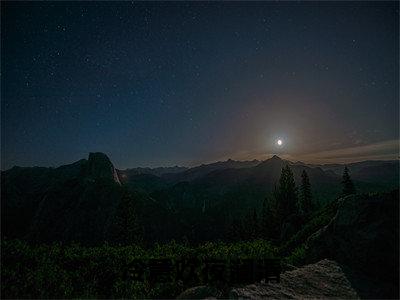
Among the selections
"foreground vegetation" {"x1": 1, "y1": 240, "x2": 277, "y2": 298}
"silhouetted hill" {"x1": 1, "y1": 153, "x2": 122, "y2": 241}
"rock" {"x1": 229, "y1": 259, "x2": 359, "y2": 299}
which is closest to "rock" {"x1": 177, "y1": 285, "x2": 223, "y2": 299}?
"rock" {"x1": 229, "y1": 259, "x2": 359, "y2": 299}

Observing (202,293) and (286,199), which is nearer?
(202,293)

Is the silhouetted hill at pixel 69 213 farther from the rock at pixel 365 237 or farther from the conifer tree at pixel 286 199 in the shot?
the rock at pixel 365 237

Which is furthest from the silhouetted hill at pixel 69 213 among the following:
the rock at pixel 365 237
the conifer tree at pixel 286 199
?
the rock at pixel 365 237

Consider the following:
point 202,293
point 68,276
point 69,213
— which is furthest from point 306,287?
point 69,213

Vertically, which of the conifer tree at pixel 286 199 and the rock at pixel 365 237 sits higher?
the rock at pixel 365 237

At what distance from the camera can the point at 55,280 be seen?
9219mm

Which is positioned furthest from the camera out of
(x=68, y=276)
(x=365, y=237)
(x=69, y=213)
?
(x=69, y=213)

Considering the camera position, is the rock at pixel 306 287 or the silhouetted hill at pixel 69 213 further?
the silhouetted hill at pixel 69 213

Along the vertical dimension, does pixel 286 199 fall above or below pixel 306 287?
below

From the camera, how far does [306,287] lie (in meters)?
9.97

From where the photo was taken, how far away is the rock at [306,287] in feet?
29.0

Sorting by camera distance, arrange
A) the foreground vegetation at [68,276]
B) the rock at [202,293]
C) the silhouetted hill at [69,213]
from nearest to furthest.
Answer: the rock at [202,293]
the foreground vegetation at [68,276]
the silhouetted hill at [69,213]

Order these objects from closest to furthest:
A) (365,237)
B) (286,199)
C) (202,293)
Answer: (202,293)
(365,237)
(286,199)

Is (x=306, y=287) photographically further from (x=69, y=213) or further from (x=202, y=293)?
(x=69, y=213)
